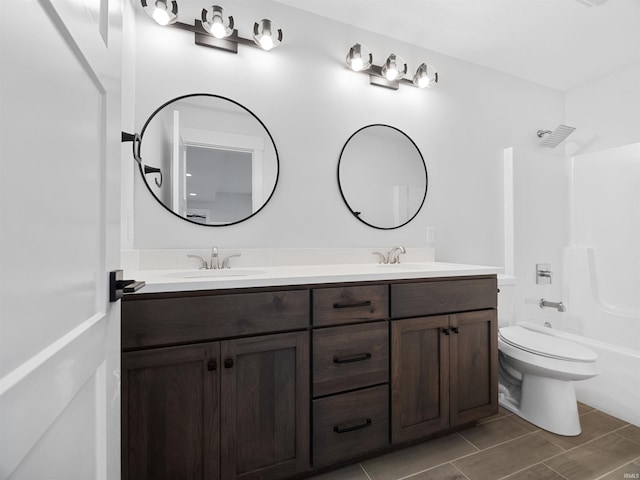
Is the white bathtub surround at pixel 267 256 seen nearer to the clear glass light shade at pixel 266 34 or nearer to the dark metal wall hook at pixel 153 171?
the dark metal wall hook at pixel 153 171

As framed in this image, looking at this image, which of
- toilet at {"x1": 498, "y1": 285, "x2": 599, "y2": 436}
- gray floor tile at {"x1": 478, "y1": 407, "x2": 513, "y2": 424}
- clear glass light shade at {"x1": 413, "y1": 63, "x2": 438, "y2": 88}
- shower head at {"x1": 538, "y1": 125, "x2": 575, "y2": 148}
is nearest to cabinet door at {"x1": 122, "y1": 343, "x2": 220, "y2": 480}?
gray floor tile at {"x1": 478, "y1": 407, "x2": 513, "y2": 424}

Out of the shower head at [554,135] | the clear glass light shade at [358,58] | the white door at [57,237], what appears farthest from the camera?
the shower head at [554,135]

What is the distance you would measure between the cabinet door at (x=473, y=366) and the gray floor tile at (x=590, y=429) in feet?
1.08

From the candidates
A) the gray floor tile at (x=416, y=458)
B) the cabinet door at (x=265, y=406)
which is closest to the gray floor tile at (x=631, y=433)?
the gray floor tile at (x=416, y=458)

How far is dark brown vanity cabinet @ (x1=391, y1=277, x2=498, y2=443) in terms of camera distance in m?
1.46

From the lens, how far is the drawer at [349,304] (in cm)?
131

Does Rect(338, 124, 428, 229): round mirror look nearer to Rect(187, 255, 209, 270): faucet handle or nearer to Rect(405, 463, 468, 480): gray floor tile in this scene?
Rect(187, 255, 209, 270): faucet handle

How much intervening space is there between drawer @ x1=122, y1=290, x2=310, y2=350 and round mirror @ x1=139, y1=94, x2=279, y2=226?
0.66 meters

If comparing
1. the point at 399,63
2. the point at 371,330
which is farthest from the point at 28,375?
the point at 399,63

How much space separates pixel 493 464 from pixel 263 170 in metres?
1.91

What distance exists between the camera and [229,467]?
45.3 inches

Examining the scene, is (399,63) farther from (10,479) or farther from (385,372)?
(10,479)

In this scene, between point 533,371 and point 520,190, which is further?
point 520,190

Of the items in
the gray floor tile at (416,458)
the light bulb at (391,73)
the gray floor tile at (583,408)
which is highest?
the light bulb at (391,73)
